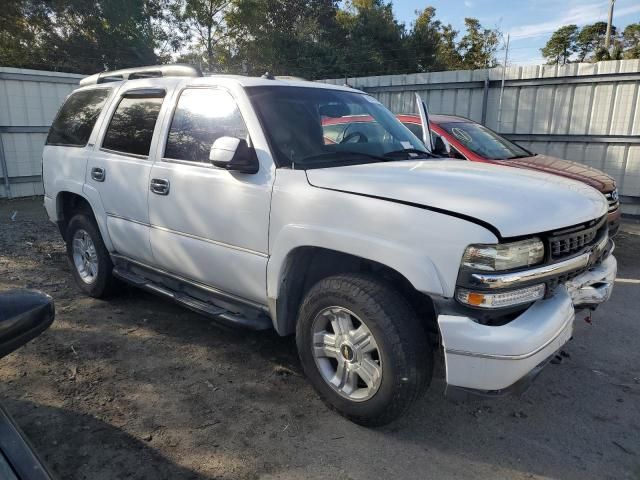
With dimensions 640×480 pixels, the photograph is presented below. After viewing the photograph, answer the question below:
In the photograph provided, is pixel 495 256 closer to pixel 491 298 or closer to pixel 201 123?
pixel 491 298

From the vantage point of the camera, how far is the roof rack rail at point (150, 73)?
391cm

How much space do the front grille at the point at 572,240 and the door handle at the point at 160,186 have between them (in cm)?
261

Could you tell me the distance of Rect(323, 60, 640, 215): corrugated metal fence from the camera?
910cm

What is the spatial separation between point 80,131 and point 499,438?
173 inches

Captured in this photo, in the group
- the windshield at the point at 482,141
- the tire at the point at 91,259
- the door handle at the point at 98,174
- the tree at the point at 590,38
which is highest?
the tree at the point at 590,38

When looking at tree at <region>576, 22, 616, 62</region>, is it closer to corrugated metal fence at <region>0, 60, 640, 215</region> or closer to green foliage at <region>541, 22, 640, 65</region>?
green foliage at <region>541, 22, 640, 65</region>

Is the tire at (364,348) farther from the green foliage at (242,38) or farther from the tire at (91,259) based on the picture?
the green foliage at (242,38)

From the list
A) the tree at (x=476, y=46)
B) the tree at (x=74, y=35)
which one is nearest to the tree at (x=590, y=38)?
the tree at (x=476, y=46)

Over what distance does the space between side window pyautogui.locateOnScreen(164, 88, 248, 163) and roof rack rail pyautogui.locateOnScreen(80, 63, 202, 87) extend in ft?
0.89

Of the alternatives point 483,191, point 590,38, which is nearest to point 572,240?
point 483,191

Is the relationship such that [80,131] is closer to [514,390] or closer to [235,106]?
A: [235,106]

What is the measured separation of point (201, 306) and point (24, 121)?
906cm

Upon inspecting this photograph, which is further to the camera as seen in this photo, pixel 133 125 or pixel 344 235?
pixel 133 125

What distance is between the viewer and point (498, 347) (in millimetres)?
2270
